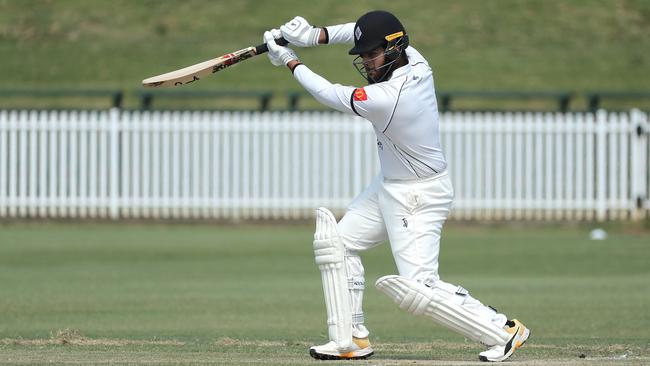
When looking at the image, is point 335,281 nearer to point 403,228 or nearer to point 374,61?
point 403,228

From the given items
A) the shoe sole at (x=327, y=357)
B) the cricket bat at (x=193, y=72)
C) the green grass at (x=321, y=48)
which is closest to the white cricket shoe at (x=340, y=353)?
the shoe sole at (x=327, y=357)

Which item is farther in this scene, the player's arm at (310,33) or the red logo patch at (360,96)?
the player's arm at (310,33)

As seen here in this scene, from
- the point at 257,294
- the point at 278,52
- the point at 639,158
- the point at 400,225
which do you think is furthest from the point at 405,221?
the point at 639,158

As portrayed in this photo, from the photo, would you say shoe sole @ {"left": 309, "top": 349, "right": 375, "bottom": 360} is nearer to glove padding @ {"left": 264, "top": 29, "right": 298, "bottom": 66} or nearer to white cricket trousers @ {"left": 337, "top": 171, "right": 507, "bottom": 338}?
white cricket trousers @ {"left": 337, "top": 171, "right": 507, "bottom": 338}

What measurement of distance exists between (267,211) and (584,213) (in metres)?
4.30

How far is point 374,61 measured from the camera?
22.0ft

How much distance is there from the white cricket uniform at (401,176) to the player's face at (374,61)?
0.31ft

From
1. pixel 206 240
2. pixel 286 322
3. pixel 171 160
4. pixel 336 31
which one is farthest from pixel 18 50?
Result: pixel 336 31

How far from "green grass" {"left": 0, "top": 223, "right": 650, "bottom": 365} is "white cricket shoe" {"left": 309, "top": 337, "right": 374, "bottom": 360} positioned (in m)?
0.12

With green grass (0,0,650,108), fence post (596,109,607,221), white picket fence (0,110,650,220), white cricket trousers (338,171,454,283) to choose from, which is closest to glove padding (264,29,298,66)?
white cricket trousers (338,171,454,283)

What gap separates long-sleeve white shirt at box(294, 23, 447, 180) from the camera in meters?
6.57

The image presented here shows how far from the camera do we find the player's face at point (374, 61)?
Result: 262 inches

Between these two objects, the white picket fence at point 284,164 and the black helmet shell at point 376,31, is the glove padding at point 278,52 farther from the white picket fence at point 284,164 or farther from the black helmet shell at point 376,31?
the white picket fence at point 284,164

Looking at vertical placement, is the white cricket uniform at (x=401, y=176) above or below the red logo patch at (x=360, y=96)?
below
